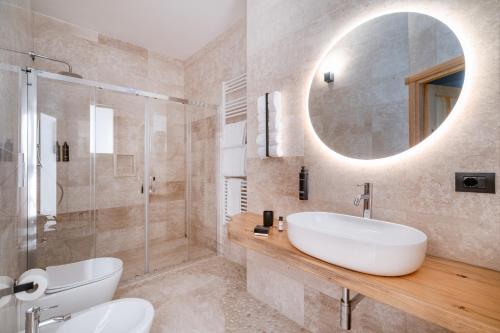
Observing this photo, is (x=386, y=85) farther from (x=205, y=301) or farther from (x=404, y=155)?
(x=205, y=301)

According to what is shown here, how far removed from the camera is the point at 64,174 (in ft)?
6.93

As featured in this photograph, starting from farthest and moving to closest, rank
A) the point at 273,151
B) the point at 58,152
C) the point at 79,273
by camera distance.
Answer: the point at 58,152
the point at 79,273
the point at 273,151

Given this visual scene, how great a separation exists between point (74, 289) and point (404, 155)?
2.21m

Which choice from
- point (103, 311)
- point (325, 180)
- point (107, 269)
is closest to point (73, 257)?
point (107, 269)

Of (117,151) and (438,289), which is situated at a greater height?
(117,151)

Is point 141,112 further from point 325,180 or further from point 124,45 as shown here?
point 325,180

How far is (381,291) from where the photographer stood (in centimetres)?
76

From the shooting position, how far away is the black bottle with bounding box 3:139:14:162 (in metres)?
0.94

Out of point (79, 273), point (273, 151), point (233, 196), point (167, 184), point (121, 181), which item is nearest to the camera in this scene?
point (273, 151)

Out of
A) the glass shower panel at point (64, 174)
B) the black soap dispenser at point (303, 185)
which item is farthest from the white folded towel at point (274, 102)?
the glass shower panel at point (64, 174)

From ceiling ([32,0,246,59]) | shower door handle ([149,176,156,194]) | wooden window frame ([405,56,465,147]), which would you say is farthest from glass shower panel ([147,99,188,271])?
wooden window frame ([405,56,465,147])

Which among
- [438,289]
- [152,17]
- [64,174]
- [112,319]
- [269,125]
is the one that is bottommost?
[112,319]

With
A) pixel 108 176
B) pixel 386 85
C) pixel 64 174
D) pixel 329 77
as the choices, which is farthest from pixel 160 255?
pixel 386 85

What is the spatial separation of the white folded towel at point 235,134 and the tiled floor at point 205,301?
4.50 feet
